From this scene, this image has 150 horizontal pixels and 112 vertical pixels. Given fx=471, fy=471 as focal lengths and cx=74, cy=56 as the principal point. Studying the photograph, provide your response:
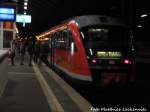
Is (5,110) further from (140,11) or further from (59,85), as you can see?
A: (140,11)

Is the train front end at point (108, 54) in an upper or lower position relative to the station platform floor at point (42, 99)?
upper

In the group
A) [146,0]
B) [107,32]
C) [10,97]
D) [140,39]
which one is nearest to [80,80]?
[107,32]

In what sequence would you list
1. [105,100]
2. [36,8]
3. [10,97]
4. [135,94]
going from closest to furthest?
[10,97] < [105,100] < [135,94] < [36,8]

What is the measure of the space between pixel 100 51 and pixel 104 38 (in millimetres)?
854

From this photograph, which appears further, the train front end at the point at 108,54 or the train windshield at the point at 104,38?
the train windshield at the point at 104,38

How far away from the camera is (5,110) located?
412 inches

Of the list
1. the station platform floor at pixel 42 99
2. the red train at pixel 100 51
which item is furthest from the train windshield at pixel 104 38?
the station platform floor at pixel 42 99

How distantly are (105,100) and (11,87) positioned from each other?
3.17 metres

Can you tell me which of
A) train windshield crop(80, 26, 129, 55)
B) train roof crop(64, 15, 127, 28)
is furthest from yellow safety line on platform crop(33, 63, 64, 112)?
train roof crop(64, 15, 127, 28)

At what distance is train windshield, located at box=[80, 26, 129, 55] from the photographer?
53.6 ft

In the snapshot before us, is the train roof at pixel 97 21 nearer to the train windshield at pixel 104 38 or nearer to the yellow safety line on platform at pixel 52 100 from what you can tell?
the train windshield at pixel 104 38

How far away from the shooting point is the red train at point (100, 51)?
52.1ft

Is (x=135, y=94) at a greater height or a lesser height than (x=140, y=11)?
lesser

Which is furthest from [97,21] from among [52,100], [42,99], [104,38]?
[52,100]
